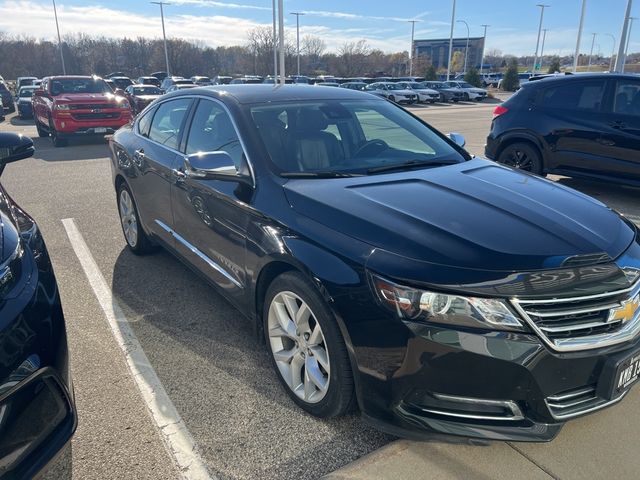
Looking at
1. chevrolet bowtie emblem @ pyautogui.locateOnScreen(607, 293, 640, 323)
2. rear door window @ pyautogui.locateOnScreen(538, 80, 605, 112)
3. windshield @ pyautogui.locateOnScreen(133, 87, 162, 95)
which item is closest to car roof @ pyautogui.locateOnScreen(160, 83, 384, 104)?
chevrolet bowtie emblem @ pyautogui.locateOnScreen(607, 293, 640, 323)

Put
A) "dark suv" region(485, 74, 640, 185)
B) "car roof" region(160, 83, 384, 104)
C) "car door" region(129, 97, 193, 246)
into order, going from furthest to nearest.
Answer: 1. "dark suv" region(485, 74, 640, 185)
2. "car door" region(129, 97, 193, 246)
3. "car roof" region(160, 83, 384, 104)

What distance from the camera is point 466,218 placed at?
8.01ft

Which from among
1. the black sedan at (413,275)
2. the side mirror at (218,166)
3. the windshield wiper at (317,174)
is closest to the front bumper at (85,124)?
the black sedan at (413,275)

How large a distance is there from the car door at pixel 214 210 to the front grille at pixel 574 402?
1742 mm

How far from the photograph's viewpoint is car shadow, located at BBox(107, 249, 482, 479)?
2.40 m

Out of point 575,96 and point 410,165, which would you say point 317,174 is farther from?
point 575,96

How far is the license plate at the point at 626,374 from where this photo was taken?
2.12 m

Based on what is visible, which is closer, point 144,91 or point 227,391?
point 227,391

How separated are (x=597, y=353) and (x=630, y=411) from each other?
817 mm

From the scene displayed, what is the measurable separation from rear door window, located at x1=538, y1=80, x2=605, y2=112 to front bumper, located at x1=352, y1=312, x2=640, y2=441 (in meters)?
5.79

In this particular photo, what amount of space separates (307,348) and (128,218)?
321 centimetres

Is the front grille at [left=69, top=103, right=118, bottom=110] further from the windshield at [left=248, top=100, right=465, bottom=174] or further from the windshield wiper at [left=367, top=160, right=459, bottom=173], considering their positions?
the windshield wiper at [left=367, top=160, right=459, bottom=173]

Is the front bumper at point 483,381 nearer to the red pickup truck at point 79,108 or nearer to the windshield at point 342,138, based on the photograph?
the windshield at point 342,138

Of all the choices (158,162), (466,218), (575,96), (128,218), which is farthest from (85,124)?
(466,218)
